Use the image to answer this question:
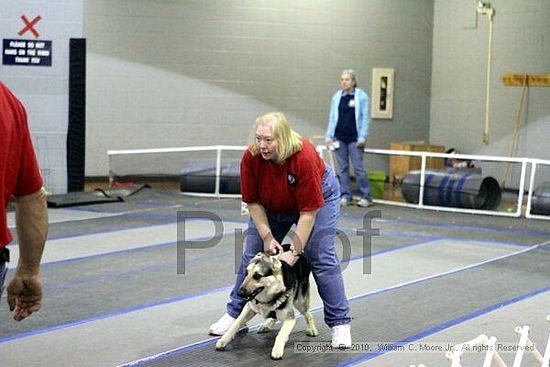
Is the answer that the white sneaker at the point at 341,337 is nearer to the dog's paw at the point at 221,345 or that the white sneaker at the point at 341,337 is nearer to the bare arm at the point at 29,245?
the dog's paw at the point at 221,345

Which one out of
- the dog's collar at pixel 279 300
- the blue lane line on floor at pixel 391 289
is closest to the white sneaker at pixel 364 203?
the blue lane line on floor at pixel 391 289

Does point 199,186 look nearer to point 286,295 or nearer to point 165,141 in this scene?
point 165,141

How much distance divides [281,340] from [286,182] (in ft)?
2.86

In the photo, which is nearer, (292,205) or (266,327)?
(292,205)

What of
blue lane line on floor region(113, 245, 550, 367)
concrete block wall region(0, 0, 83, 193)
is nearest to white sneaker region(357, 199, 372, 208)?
blue lane line on floor region(113, 245, 550, 367)

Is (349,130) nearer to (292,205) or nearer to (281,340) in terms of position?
(292,205)

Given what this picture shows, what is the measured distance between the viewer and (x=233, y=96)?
14664mm

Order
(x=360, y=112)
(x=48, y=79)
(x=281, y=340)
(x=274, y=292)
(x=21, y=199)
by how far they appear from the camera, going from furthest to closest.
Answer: (x=48, y=79) < (x=360, y=112) < (x=281, y=340) < (x=274, y=292) < (x=21, y=199)

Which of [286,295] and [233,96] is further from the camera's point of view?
[233,96]

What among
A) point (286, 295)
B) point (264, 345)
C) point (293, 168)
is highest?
point (293, 168)

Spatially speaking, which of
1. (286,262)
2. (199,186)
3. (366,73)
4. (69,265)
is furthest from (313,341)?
(366,73)

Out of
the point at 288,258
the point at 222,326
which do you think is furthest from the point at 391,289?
the point at 288,258

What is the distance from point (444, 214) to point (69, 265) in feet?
17.1

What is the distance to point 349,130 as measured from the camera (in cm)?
1153
